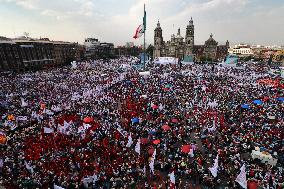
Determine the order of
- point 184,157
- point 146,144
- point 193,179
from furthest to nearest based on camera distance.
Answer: point 146,144, point 184,157, point 193,179

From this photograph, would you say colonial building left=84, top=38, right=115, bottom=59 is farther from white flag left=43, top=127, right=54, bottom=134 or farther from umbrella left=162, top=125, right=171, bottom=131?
umbrella left=162, top=125, right=171, bottom=131

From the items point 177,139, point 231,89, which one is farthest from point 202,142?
point 231,89

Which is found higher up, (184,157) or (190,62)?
(190,62)

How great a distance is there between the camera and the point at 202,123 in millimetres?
22203

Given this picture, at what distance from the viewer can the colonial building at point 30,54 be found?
175ft

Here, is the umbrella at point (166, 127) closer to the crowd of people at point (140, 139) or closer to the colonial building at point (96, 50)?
the crowd of people at point (140, 139)

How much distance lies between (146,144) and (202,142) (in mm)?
4393

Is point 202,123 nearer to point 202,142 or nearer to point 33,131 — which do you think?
point 202,142

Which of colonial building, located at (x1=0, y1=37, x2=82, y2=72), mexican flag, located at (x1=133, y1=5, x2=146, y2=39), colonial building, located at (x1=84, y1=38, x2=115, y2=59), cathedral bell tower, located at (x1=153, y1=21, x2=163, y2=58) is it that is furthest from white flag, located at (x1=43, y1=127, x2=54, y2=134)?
colonial building, located at (x1=84, y1=38, x2=115, y2=59)

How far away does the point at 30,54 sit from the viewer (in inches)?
2408

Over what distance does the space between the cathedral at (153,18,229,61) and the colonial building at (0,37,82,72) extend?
34026 millimetres

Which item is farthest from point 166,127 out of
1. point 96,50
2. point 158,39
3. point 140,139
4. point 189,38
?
point 96,50

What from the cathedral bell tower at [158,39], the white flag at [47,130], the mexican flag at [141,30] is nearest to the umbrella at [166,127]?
the white flag at [47,130]

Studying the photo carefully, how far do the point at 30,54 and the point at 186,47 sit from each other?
5453cm
